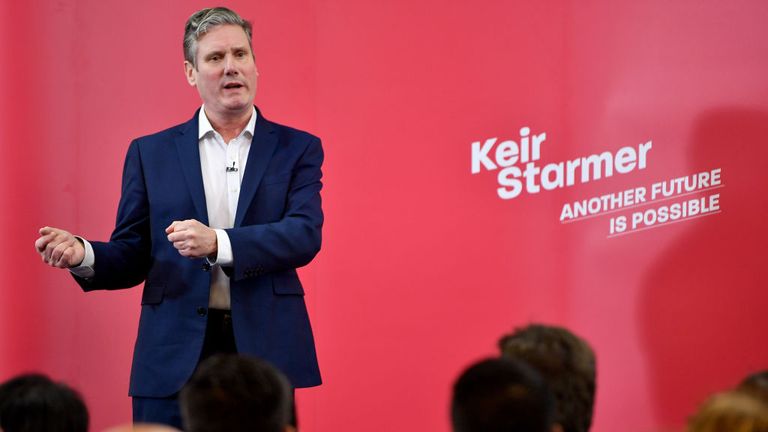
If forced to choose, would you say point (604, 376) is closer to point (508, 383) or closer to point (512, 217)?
point (512, 217)

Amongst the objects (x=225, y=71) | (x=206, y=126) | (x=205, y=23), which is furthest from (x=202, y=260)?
(x=205, y=23)

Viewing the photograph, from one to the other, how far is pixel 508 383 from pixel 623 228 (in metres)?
2.44

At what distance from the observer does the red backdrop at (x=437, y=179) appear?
4.10 m

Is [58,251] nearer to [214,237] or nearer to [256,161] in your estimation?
[214,237]

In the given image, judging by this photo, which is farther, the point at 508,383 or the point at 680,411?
the point at 680,411

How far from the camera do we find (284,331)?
121 inches

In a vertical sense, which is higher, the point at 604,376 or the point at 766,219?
the point at 766,219

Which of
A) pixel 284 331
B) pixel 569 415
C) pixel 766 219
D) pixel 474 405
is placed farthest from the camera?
pixel 766 219

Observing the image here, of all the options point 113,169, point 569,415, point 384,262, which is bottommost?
point 569,415

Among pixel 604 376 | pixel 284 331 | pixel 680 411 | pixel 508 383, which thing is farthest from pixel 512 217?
pixel 508 383

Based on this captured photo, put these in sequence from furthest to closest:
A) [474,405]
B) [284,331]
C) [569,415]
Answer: [284,331], [569,415], [474,405]

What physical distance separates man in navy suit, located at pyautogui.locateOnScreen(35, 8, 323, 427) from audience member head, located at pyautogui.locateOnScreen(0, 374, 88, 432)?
2.76 ft

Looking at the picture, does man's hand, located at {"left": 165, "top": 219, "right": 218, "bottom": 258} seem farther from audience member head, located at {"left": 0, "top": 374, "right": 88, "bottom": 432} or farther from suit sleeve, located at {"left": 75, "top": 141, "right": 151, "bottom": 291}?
audience member head, located at {"left": 0, "top": 374, "right": 88, "bottom": 432}

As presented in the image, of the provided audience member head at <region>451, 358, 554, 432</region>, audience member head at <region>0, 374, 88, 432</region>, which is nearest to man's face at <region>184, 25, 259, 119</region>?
audience member head at <region>0, 374, 88, 432</region>
